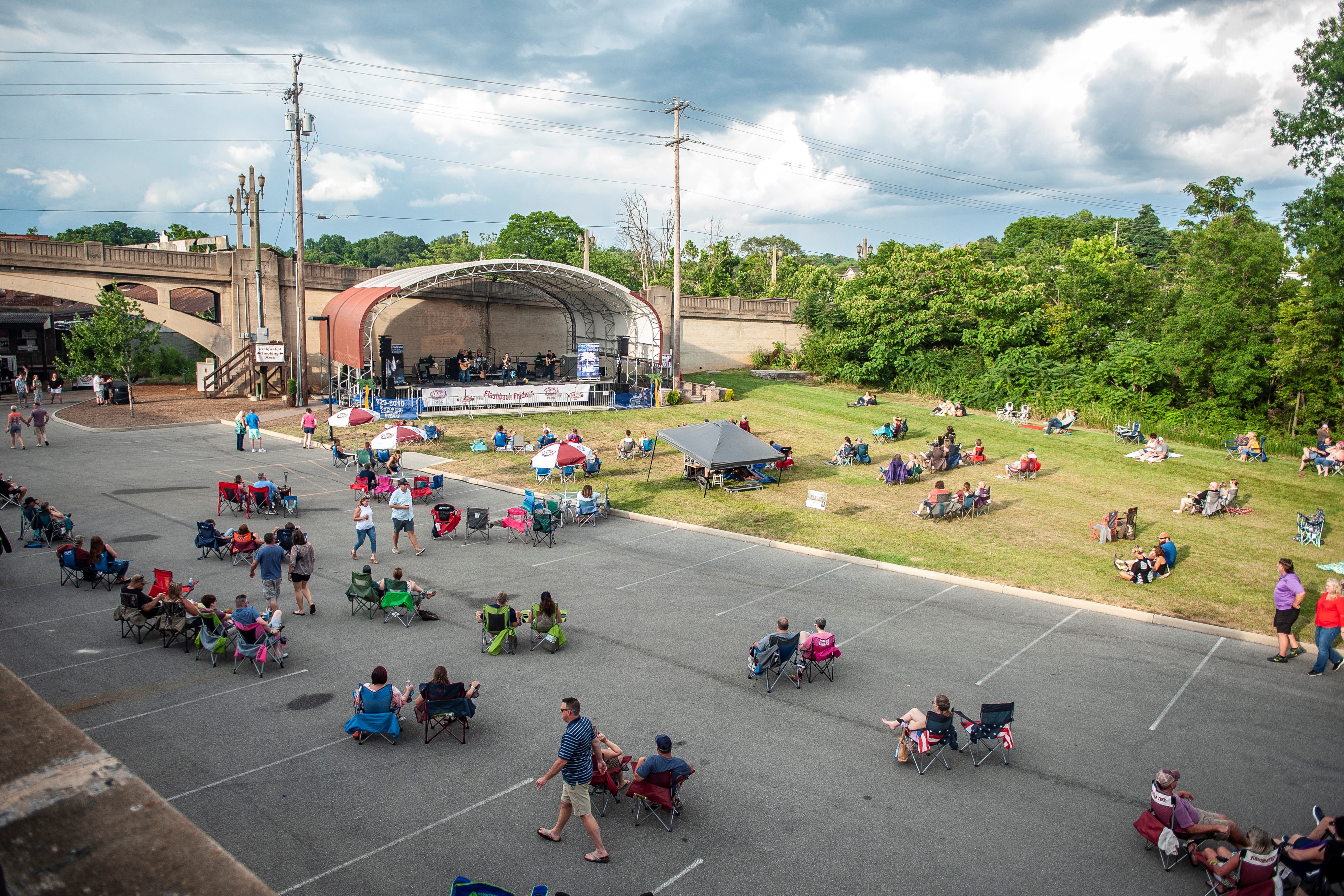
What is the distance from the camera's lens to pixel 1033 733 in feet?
31.6

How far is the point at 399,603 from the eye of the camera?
482 inches

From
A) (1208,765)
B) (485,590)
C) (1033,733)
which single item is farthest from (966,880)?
(485,590)

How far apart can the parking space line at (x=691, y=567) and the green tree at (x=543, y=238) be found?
66055mm

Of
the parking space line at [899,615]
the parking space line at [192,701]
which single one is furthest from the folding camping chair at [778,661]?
the parking space line at [192,701]

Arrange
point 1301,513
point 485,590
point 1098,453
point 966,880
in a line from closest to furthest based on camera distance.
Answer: point 966,880
point 485,590
point 1301,513
point 1098,453

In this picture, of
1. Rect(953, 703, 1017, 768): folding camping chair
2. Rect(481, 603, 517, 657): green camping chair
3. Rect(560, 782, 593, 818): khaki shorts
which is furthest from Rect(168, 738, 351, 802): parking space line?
Rect(953, 703, 1017, 768): folding camping chair

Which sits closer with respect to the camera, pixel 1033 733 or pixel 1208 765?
pixel 1208 765

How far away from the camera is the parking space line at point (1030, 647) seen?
11.2 metres

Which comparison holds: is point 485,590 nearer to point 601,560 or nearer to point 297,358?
point 601,560

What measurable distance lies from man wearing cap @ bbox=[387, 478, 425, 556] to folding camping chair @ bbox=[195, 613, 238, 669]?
16.4 feet

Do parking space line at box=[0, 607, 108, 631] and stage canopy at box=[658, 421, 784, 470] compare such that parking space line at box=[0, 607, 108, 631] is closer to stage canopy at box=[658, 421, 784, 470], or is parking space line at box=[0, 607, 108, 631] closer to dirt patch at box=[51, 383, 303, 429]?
stage canopy at box=[658, 421, 784, 470]

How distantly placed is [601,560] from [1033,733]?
9.09 m

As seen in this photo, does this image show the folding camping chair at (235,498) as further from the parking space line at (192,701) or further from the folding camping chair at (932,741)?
the folding camping chair at (932,741)

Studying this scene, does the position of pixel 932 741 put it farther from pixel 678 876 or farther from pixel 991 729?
pixel 678 876
